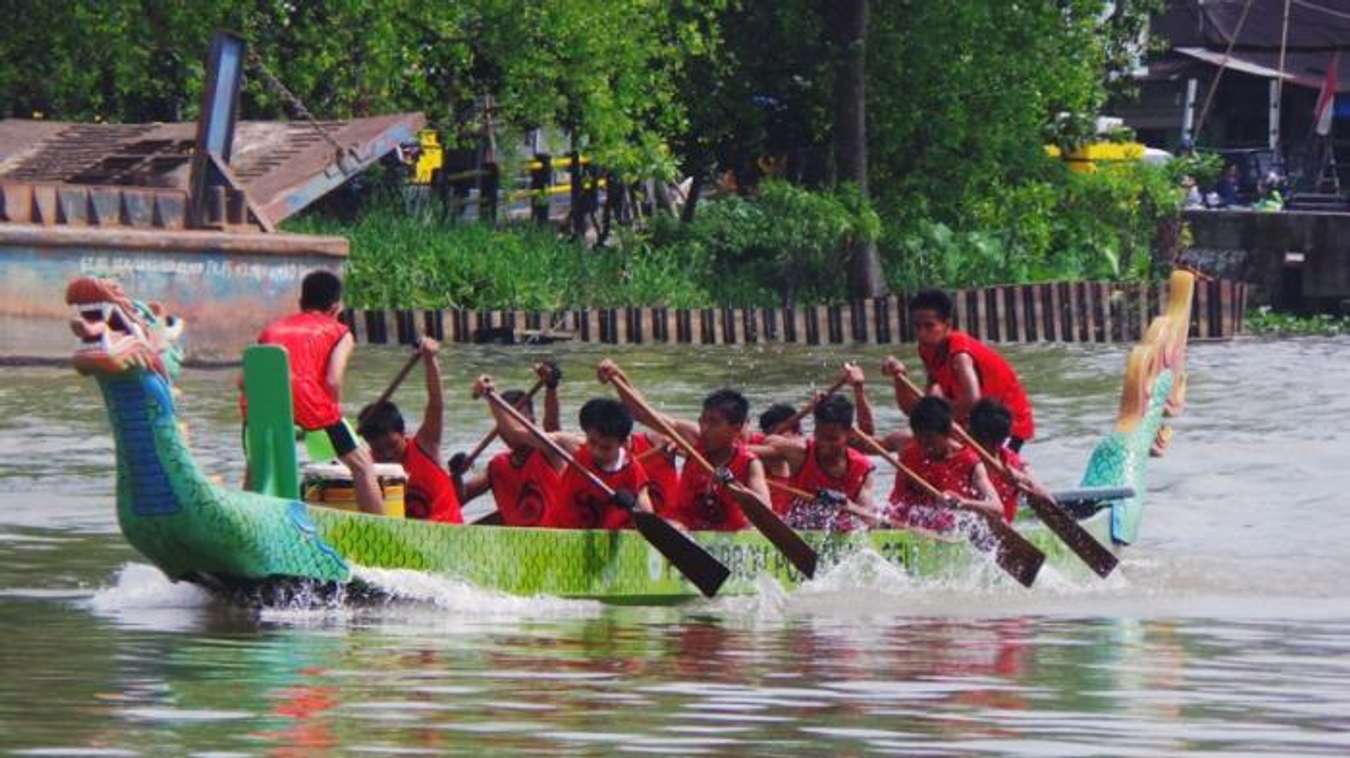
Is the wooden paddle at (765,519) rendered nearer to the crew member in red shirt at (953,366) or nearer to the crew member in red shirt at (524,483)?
the crew member in red shirt at (524,483)

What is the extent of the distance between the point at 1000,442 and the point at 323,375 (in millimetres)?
3949

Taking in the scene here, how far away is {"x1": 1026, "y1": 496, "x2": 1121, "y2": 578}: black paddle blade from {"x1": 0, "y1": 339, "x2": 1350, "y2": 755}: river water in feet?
0.46

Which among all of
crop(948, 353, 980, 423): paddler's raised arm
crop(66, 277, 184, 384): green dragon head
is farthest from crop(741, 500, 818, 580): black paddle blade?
crop(66, 277, 184, 384): green dragon head

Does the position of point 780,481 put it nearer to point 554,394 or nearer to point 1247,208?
point 554,394

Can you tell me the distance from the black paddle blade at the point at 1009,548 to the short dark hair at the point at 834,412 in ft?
2.86

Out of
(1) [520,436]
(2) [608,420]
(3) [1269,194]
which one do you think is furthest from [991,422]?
(3) [1269,194]

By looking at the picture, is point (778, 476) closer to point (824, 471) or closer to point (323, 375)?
point (824, 471)

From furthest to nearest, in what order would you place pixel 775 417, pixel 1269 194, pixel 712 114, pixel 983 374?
pixel 1269 194 → pixel 712 114 → pixel 983 374 → pixel 775 417

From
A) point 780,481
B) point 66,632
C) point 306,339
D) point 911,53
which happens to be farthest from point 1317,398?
point 66,632

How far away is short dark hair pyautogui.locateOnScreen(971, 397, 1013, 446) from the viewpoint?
16750 millimetres

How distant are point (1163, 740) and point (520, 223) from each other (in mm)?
28044

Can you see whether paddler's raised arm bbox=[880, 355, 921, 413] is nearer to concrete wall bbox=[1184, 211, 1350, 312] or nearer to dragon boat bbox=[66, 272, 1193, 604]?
dragon boat bbox=[66, 272, 1193, 604]

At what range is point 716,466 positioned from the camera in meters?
15.9

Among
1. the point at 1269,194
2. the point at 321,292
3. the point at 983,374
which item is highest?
the point at 321,292
